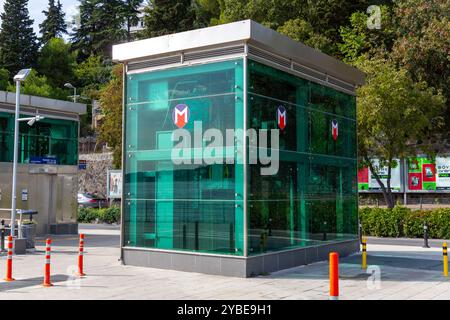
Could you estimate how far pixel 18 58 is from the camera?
214 feet

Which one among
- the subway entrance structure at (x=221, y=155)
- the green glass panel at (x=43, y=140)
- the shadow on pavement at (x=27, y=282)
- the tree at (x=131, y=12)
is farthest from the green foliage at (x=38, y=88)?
the shadow on pavement at (x=27, y=282)

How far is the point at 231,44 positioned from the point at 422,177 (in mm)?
29977

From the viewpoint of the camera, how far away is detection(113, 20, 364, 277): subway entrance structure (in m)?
12.9

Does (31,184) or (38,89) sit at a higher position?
(38,89)

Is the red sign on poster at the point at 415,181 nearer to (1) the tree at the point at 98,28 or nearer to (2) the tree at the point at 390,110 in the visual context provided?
(2) the tree at the point at 390,110

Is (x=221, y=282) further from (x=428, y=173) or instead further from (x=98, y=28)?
(x=98, y=28)

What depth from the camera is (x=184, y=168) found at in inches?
542

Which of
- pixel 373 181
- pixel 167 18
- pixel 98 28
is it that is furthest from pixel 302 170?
pixel 98 28

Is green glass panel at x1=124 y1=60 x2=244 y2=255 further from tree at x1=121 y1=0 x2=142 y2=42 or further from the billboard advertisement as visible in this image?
tree at x1=121 y1=0 x2=142 y2=42

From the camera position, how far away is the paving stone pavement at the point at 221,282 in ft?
33.9

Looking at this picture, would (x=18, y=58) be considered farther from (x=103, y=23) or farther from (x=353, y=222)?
(x=353, y=222)

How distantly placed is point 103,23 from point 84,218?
48896 mm

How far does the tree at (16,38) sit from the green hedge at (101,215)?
3645 centimetres

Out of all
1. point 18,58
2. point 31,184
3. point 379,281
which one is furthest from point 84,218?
point 18,58
